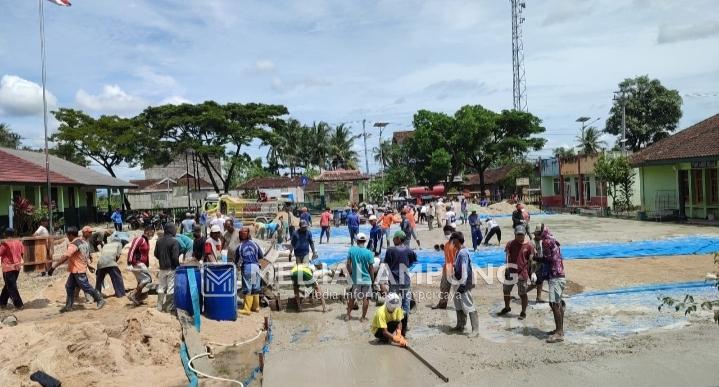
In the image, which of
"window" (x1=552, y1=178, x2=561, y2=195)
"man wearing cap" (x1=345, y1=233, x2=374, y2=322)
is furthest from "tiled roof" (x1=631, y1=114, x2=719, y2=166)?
"man wearing cap" (x1=345, y1=233, x2=374, y2=322)

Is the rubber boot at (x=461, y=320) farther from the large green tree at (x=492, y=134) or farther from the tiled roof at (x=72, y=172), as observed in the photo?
the large green tree at (x=492, y=134)

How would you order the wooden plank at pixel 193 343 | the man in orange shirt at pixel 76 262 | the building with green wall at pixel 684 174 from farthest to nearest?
the building with green wall at pixel 684 174 → the man in orange shirt at pixel 76 262 → the wooden plank at pixel 193 343

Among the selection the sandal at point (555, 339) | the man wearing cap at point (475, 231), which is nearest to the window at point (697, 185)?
the man wearing cap at point (475, 231)

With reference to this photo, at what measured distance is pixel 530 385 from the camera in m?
6.32

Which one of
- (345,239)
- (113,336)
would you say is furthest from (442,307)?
(345,239)

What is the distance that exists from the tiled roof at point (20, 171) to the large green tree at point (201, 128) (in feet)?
44.7

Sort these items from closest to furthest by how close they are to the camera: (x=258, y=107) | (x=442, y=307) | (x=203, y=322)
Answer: (x=203, y=322), (x=442, y=307), (x=258, y=107)

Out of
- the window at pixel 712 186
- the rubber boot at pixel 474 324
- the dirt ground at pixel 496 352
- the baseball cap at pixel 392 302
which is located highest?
the window at pixel 712 186

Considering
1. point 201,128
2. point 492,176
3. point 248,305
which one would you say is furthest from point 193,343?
point 492,176

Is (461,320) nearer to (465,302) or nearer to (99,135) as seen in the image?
(465,302)

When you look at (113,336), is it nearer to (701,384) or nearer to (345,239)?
(701,384)

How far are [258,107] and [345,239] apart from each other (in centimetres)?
2316

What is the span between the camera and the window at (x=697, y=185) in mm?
28141

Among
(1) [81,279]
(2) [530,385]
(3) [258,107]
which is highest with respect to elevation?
(3) [258,107]
